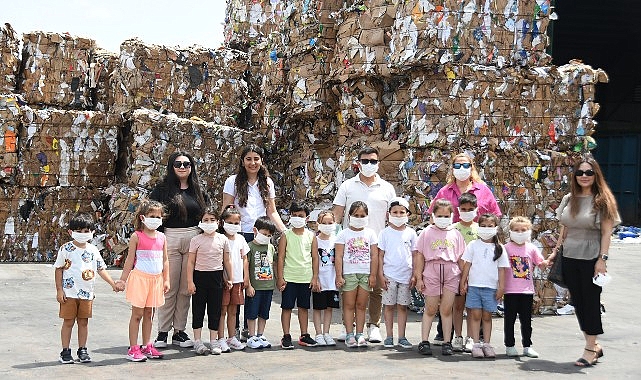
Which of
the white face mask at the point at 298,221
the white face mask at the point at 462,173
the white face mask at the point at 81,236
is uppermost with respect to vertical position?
the white face mask at the point at 462,173

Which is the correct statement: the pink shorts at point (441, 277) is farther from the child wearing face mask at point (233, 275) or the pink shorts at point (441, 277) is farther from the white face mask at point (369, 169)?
the child wearing face mask at point (233, 275)

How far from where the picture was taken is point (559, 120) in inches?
343

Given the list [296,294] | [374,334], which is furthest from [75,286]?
[374,334]

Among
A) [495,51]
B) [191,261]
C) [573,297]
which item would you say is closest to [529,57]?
[495,51]

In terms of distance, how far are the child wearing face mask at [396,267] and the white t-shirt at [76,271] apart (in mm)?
2471

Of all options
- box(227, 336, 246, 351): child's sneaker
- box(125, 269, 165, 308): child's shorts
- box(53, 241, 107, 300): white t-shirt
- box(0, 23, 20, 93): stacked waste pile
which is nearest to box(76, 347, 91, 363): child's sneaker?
box(53, 241, 107, 300): white t-shirt

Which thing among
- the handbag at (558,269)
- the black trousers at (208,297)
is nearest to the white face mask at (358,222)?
the black trousers at (208,297)

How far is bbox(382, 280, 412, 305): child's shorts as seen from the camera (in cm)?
714

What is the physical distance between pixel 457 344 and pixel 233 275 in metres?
1.99

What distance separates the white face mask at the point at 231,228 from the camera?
272 inches

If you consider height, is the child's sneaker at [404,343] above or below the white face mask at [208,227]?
below

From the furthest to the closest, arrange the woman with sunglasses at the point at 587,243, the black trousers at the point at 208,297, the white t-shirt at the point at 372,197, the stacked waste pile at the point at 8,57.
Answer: the stacked waste pile at the point at 8,57 < the white t-shirt at the point at 372,197 < the black trousers at the point at 208,297 < the woman with sunglasses at the point at 587,243

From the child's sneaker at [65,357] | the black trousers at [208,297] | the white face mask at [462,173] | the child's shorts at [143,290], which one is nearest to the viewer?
the child's sneaker at [65,357]

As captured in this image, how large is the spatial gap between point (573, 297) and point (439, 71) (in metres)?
2.80
